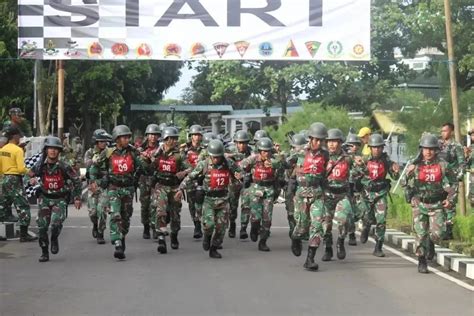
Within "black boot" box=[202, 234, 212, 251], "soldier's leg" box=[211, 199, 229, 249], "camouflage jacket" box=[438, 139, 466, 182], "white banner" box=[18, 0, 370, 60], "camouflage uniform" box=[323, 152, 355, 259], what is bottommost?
"black boot" box=[202, 234, 212, 251]

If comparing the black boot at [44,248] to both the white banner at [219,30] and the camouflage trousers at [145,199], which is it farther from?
the white banner at [219,30]

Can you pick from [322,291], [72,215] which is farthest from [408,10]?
[322,291]

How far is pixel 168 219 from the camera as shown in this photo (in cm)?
1209

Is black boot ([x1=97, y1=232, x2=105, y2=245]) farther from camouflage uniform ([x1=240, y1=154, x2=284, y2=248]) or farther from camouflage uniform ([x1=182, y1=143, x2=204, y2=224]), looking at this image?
camouflage uniform ([x1=240, y1=154, x2=284, y2=248])

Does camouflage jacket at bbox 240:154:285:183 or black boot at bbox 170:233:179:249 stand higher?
camouflage jacket at bbox 240:154:285:183

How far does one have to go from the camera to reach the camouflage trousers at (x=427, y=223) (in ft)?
33.0

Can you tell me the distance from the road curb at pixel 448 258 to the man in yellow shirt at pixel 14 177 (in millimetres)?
6160

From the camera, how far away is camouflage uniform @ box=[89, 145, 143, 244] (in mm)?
11055

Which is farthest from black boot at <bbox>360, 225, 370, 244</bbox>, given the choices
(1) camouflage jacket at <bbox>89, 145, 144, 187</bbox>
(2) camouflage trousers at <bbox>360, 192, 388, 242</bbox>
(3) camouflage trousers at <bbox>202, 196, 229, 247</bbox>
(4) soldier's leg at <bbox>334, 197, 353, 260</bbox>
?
(1) camouflage jacket at <bbox>89, 145, 144, 187</bbox>

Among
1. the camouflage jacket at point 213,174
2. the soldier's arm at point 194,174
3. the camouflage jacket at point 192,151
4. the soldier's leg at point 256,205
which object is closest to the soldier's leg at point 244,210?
the soldier's leg at point 256,205

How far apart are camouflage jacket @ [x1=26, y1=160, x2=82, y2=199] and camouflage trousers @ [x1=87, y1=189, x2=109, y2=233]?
91 cm

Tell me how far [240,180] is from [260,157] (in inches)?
32.8

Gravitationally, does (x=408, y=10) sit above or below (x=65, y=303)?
above

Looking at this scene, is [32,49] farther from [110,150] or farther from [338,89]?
[338,89]
